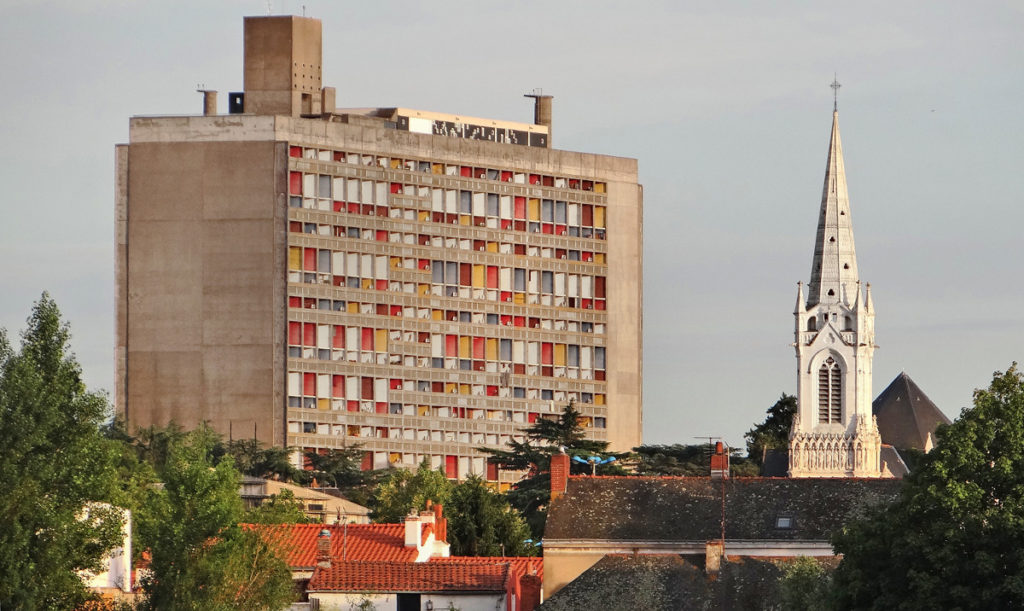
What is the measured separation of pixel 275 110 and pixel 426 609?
99.1 meters

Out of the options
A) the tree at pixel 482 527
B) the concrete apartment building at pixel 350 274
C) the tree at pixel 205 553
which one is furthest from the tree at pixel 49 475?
the concrete apartment building at pixel 350 274

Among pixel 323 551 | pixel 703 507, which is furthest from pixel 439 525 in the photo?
pixel 323 551

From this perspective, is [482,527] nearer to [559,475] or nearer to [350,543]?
[559,475]

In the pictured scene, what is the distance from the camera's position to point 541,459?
145 metres

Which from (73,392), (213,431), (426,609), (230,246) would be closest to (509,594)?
(426,609)

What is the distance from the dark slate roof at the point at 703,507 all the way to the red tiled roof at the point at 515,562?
138cm

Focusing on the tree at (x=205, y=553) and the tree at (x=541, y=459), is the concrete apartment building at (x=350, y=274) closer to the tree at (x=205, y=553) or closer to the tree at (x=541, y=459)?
the tree at (x=541, y=459)

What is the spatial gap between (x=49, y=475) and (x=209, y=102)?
352ft

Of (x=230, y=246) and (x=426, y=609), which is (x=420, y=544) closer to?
(x=426, y=609)

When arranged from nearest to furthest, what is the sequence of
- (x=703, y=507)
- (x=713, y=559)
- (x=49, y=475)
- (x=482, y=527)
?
(x=49, y=475) < (x=713, y=559) < (x=703, y=507) < (x=482, y=527)

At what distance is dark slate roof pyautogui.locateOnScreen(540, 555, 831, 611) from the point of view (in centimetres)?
8544

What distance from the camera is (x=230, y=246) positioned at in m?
177

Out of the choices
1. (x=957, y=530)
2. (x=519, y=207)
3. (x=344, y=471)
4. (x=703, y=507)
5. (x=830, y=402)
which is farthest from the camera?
(x=830, y=402)

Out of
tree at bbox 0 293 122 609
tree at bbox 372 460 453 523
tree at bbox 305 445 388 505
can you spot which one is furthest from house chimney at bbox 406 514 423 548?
tree at bbox 305 445 388 505
